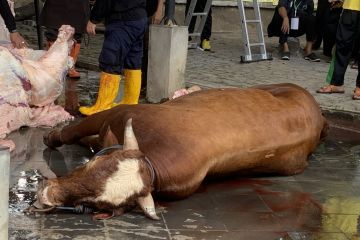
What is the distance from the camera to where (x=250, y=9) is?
47.3 feet

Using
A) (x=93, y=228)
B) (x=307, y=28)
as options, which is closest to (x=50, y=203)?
(x=93, y=228)

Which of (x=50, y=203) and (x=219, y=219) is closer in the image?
(x=50, y=203)

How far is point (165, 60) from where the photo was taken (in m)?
7.20

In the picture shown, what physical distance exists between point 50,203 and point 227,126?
4.48 ft

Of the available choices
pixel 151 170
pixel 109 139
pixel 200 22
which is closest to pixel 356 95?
pixel 200 22

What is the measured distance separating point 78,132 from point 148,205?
126cm

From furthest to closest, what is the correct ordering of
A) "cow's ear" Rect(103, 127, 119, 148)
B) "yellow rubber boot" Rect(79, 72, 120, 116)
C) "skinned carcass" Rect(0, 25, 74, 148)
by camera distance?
"yellow rubber boot" Rect(79, 72, 120, 116) → "skinned carcass" Rect(0, 25, 74, 148) → "cow's ear" Rect(103, 127, 119, 148)

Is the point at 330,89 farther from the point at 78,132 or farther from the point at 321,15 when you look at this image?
the point at 78,132

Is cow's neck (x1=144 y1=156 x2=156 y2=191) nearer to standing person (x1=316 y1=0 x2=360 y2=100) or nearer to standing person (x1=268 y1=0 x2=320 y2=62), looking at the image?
standing person (x1=316 y1=0 x2=360 y2=100)

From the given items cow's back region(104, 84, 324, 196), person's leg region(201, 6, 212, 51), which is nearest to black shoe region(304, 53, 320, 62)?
person's leg region(201, 6, 212, 51)

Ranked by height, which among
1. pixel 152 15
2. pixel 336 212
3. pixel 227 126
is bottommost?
pixel 336 212

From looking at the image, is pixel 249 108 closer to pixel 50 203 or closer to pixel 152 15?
pixel 50 203

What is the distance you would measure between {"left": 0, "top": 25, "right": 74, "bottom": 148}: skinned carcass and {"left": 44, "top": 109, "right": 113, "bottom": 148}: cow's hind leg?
53cm

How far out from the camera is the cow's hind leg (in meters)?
4.66
